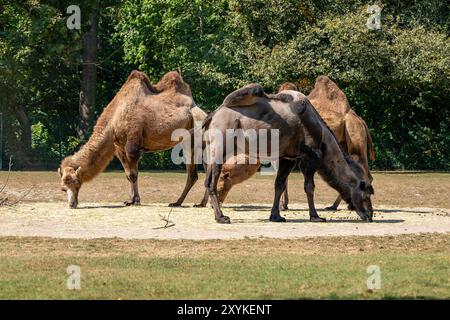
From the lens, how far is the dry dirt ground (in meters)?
15.9

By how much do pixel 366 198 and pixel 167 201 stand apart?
7788 mm

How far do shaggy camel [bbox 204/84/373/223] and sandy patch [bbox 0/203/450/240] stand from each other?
0.62 metres

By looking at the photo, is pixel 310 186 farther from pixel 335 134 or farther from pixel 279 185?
pixel 335 134

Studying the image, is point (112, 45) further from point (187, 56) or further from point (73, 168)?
point (73, 168)

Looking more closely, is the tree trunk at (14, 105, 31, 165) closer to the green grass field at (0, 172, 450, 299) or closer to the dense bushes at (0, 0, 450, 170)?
the dense bushes at (0, 0, 450, 170)

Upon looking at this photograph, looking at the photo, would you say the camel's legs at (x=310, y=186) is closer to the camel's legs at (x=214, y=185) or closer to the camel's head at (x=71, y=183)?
the camel's legs at (x=214, y=185)

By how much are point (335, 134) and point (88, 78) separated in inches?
899

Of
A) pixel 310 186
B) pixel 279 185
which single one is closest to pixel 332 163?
pixel 310 186

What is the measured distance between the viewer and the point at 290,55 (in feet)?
121

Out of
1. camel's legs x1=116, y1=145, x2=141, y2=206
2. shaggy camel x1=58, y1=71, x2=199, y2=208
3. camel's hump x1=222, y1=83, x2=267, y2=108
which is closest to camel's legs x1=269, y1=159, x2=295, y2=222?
camel's hump x1=222, y1=83, x2=267, y2=108

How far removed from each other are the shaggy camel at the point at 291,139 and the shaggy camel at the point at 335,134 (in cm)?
212

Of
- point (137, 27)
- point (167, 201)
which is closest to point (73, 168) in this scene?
point (167, 201)

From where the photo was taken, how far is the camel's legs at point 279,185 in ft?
57.0

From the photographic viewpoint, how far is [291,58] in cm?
3694
